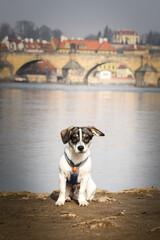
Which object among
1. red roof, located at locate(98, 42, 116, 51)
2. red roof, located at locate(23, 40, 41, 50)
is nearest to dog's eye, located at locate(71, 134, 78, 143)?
red roof, located at locate(23, 40, 41, 50)

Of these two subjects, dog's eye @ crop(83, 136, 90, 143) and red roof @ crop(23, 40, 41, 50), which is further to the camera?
red roof @ crop(23, 40, 41, 50)

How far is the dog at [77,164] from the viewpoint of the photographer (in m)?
2.94

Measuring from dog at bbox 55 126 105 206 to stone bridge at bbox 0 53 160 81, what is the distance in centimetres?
5563

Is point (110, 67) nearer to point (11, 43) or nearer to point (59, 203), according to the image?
point (11, 43)

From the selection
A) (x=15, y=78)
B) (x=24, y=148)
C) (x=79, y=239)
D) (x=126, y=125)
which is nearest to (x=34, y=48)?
(x=15, y=78)

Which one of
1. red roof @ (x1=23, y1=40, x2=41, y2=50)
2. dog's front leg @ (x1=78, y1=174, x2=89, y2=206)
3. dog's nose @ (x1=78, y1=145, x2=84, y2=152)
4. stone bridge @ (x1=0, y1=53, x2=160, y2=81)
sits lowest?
stone bridge @ (x1=0, y1=53, x2=160, y2=81)

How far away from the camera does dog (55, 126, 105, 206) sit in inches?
116

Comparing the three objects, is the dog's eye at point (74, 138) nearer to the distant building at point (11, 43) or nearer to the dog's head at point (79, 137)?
the dog's head at point (79, 137)

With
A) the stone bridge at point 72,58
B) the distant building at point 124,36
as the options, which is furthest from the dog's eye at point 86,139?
the distant building at point 124,36

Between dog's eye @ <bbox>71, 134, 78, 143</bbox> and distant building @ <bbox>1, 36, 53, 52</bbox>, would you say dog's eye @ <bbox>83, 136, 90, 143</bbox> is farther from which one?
distant building @ <bbox>1, 36, 53, 52</bbox>

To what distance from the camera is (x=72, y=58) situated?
61281 millimetres

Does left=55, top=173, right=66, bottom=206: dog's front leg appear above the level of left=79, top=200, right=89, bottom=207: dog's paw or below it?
above

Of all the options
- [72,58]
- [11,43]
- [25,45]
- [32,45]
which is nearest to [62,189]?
[72,58]

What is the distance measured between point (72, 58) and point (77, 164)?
58.7 metres
